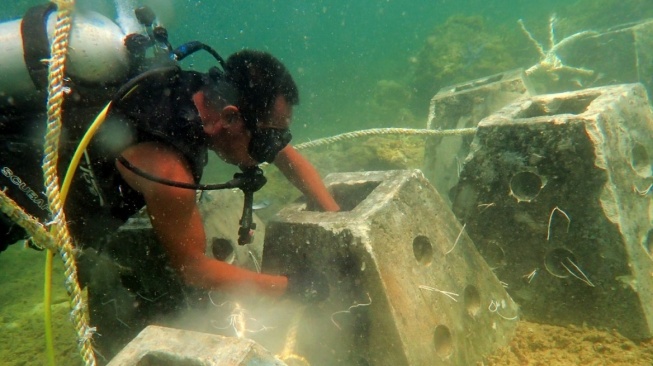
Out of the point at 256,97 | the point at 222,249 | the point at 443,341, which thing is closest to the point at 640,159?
the point at 443,341

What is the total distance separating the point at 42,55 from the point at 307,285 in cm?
212

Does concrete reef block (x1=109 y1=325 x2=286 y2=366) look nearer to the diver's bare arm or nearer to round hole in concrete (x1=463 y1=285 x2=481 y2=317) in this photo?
the diver's bare arm

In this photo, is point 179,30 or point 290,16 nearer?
point 179,30

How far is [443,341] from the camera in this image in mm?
2592

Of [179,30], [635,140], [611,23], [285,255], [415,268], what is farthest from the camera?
[179,30]

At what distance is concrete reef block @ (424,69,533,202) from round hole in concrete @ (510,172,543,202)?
2.13 meters

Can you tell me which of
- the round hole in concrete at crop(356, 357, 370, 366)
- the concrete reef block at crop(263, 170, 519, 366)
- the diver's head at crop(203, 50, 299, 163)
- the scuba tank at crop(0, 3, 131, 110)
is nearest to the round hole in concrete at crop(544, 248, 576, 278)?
the concrete reef block at crop(263, 170, 519, 366)

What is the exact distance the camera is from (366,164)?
836 cm

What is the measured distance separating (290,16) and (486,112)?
378ft

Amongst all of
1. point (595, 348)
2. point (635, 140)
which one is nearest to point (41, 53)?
point (595, 348)

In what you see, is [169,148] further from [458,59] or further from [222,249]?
[458,59]

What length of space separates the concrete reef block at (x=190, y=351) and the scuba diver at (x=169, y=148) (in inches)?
29.1

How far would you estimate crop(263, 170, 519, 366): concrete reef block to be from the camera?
2279mm

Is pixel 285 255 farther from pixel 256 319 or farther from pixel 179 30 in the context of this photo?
pixel 179 30
